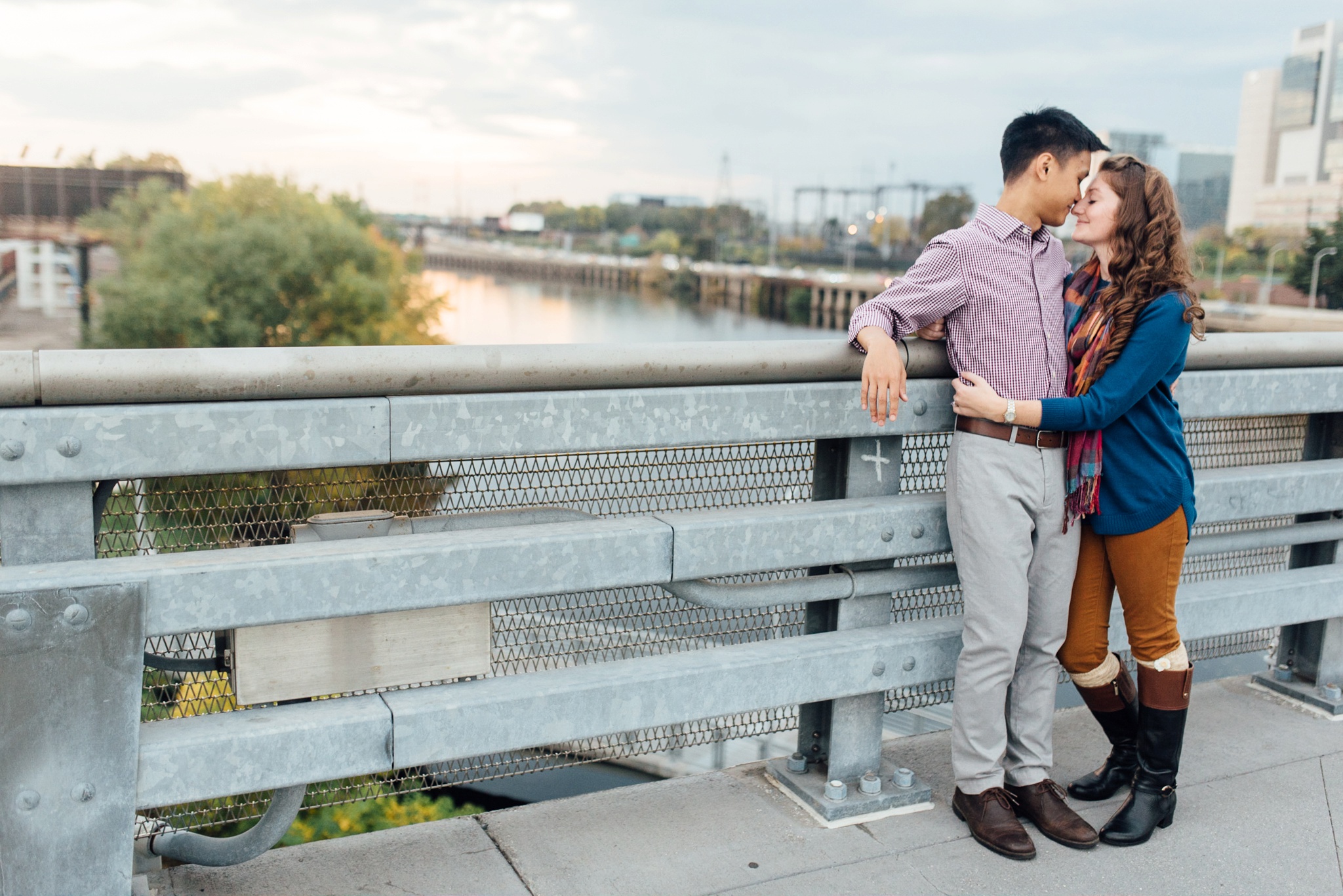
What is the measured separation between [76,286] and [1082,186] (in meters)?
98.0

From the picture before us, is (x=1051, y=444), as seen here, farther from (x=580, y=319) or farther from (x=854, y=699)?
(x=580, y=319)

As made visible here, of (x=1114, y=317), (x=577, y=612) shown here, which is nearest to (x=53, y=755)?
(x=577, y=612)

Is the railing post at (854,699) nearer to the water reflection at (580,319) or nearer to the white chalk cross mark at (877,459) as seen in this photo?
the white chalk cross mark at (877,459)

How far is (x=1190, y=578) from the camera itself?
4.18 meters

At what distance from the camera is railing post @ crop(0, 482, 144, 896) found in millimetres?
2186

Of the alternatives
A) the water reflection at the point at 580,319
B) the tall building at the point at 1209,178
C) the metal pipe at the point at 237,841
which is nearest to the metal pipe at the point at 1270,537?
the metal pipe at the point at 237,841

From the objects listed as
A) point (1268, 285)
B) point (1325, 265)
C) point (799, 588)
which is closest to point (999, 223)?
point (799, 588)

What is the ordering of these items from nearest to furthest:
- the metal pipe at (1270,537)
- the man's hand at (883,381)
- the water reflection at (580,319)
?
the man's hand at (883,381) < the metal pipe at (1270,537) < the water reflection at (580,319)

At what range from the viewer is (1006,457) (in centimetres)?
302

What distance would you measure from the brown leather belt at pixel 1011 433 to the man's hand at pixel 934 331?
25 centimetres

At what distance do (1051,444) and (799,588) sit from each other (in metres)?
0.79

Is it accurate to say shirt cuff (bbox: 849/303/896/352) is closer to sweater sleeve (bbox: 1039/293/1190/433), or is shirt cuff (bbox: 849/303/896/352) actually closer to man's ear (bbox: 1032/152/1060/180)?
sweater sleeve (bbox: 1039/293/1190/433)

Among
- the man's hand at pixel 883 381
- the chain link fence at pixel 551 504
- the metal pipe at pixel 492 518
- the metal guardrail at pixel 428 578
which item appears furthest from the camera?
the man's hand at pixel 883 381

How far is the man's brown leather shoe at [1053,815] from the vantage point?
309 centimetres
